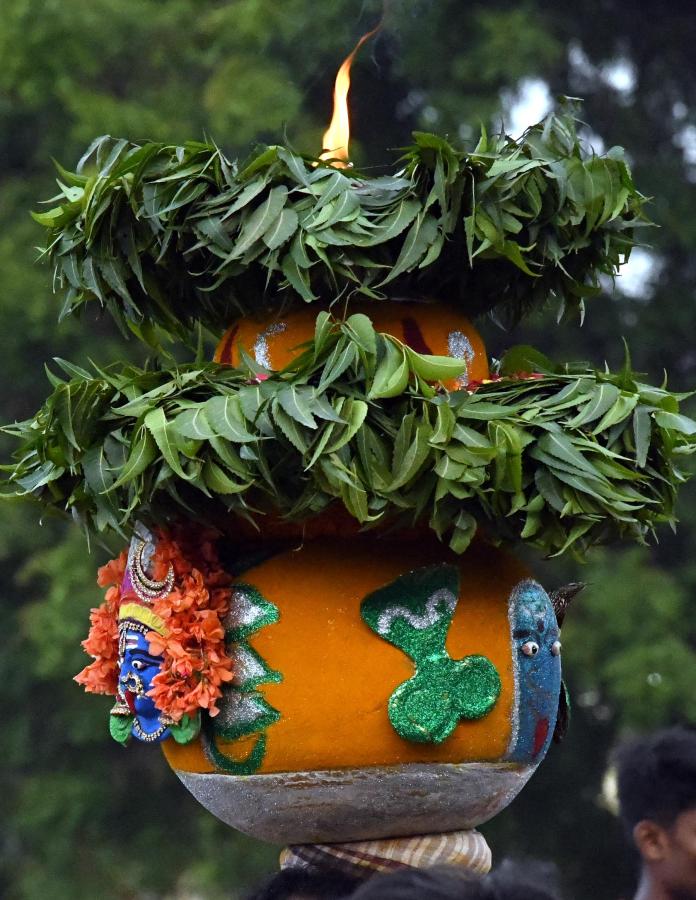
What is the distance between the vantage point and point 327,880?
3.78 m

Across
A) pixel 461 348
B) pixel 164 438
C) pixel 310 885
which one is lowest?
pixel 310 885

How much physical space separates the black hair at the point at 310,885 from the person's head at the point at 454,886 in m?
1.40

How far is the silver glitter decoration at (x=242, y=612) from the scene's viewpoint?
3.72 metres

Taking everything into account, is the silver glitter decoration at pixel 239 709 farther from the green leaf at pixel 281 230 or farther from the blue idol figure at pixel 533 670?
the green leaf at pixel 281 230

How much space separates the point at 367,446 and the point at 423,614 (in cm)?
45

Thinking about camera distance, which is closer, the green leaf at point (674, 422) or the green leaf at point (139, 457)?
the green leaf at point (139, 457)

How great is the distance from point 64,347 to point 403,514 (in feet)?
21.7

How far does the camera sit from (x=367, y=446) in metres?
3.51

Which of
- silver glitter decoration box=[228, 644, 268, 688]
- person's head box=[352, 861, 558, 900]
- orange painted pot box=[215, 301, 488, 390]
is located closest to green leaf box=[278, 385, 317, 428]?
orange painted pot box=[215, 301, 488, 390]

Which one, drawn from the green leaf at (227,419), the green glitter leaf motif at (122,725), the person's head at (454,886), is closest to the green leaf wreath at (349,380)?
the green leaf at (227,419)

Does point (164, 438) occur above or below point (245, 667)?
above

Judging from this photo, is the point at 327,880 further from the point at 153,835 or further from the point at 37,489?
the point at 153,835

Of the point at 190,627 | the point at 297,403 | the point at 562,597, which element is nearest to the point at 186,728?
the point at 190,627

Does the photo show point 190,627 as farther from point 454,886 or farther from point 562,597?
point 454,886
